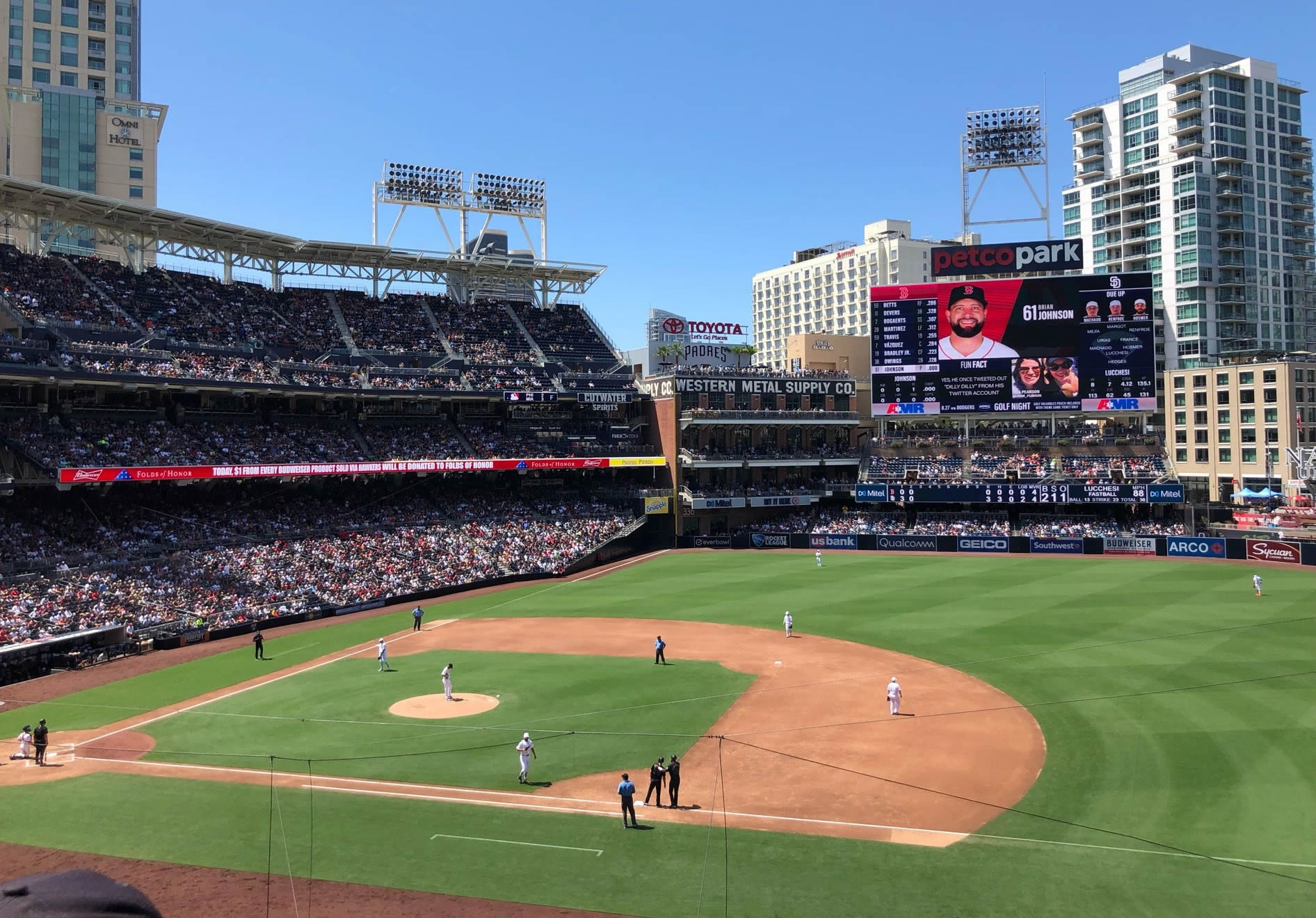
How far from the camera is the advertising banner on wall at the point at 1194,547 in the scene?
6188cm

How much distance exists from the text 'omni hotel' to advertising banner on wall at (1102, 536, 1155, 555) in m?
90.3

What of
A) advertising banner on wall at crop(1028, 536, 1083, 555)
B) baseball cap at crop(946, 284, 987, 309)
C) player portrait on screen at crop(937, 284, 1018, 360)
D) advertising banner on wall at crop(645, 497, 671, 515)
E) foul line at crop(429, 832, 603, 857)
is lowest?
foul line at crop(429, 832, 603, 857)

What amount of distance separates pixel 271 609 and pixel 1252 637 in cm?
4587

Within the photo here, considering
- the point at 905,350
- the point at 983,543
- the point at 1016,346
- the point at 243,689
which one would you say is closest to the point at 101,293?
the point at 243,689

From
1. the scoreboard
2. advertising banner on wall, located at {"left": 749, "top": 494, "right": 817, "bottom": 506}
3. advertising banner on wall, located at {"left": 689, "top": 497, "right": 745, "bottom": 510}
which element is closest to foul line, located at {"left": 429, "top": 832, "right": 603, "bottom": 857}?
advertising banner on wall, located at {"left": 689, "top": 497, "right": 745, "bottom": 510}

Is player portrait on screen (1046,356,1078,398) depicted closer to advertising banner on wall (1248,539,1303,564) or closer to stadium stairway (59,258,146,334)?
advertising banner on wall (1248,539,1303,564)

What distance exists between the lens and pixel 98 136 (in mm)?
91375

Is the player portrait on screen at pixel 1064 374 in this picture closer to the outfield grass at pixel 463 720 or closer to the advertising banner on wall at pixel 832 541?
the advertising banner on wall at pixel 832 541

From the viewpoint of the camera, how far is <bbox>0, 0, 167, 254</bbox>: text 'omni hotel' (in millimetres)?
88500

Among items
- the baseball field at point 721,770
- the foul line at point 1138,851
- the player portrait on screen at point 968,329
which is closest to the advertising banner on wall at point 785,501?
the player portrait on screen at point 968,329

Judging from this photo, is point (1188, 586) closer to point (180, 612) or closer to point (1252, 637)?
point (1252, 637)

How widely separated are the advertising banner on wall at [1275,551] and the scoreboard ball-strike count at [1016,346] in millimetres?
13458

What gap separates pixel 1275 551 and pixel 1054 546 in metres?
13.0

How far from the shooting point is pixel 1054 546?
217ft
